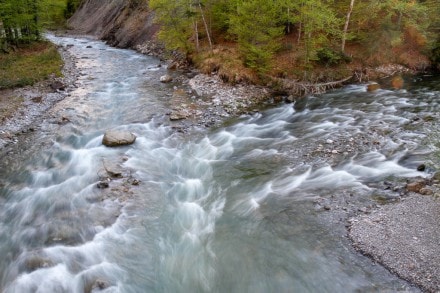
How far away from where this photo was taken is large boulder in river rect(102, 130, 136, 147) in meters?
15.4

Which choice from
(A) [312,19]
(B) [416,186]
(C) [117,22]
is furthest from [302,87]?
(C) [117,22]

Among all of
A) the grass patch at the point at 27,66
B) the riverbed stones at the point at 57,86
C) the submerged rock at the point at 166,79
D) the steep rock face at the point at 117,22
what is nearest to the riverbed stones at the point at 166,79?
the submerged rock at the point at 166,79

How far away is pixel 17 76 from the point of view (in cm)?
2309

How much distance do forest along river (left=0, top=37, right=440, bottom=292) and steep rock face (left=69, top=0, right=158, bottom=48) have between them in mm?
22170

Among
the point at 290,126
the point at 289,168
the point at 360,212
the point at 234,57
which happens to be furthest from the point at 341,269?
the point at 234,57

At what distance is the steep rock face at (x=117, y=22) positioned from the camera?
127ft

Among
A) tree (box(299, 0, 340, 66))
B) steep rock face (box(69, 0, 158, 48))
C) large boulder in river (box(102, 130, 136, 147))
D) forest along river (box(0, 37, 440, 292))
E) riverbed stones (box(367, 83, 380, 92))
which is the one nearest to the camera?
forest along river (box(0, 37, 440, 292))

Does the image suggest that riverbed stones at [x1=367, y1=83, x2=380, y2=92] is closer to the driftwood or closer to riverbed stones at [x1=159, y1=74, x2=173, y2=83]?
the driftwood

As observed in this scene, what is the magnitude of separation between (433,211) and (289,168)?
4983mm

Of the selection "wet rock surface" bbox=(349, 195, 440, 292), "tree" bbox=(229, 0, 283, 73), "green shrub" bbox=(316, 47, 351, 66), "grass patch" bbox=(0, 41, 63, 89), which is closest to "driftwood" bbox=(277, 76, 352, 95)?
"tree" bbox=(229, 0, 283, 73)

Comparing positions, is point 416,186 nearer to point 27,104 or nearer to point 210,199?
point 210,199

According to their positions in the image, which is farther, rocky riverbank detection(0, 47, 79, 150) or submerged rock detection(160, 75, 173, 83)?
submerged rock detection(160, 75, 173, 83)

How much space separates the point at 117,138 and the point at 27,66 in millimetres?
15823

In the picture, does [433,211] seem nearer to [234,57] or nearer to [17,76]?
[234,57]
